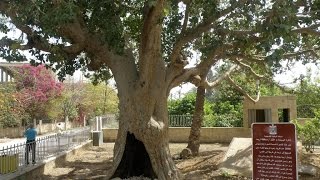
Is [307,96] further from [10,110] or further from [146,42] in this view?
[10,110]

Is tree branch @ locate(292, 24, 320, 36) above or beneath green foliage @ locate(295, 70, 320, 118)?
above

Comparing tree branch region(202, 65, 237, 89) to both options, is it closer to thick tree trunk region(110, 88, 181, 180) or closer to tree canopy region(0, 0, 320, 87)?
tree canopy region(0, 0, 320, 87)

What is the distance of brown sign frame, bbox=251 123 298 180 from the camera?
656 cm

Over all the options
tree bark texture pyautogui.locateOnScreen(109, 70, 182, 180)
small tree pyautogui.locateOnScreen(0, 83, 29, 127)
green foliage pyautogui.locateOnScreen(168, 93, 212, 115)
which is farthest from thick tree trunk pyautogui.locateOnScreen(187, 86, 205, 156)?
small tree pyautogui.locateOnScreen(0, 83, 29, 127)

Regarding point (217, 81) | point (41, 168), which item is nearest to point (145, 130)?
point (41, 168)

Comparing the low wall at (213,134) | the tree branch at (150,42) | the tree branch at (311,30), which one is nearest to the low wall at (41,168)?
the tree branch at (150,42)

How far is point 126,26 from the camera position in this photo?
14.9m

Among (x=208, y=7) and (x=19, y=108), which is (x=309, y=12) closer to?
(x=208, y=7)

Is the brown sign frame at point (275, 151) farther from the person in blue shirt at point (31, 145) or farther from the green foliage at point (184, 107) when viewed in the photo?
the green foliage at point (184, 107)

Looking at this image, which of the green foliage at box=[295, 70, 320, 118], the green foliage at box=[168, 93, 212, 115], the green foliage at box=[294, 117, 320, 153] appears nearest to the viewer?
the green foliage at box=[294, 117, 320, 153]

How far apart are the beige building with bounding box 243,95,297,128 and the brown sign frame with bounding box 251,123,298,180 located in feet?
56.9

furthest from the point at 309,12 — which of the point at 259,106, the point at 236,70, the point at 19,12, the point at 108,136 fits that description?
the point at 108,136

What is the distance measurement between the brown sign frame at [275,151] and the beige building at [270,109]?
17.4 m

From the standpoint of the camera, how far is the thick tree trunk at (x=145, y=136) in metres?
12.6
